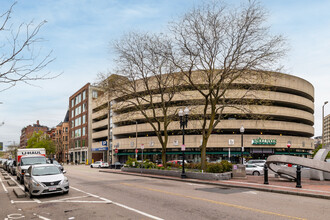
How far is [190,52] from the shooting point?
24.3 metres

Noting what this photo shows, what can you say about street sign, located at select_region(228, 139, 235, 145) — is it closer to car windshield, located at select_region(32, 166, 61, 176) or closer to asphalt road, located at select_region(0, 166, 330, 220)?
asphalt road, located at select_region(0, 166, 330, 220)

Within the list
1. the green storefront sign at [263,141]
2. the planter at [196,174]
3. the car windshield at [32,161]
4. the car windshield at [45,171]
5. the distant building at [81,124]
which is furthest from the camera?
the distant building at [81,124]

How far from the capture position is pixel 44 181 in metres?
13.6

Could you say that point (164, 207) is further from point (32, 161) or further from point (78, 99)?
point (78, 99)

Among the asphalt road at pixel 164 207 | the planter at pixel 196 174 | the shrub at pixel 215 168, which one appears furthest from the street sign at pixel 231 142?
the asphalt road at pixel 164 207

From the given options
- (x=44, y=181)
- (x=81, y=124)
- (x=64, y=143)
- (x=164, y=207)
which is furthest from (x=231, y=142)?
(x=64, y=143)

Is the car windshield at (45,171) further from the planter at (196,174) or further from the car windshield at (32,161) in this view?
the planter at (196,174)

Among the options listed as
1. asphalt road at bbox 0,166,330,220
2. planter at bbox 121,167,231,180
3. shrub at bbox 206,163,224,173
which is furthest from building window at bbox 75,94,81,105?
asphalt road at bbox 0,166,330,220

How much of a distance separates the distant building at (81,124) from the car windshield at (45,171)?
206 ft

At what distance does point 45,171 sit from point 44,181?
141 centimetres

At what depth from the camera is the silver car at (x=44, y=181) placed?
44.0 feet

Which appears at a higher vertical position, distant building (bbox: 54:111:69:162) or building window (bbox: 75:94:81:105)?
building window (bbox: 75:94:81:105)

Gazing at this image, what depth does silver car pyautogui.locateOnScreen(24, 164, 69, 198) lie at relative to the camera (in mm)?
13426

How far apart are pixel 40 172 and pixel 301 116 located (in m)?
56.0
